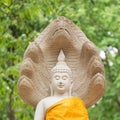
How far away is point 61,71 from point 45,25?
16.4 ft

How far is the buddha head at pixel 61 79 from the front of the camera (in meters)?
5.21

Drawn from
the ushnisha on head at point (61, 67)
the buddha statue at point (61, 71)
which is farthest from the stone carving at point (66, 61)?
the ushnisha on head at point (61, 67)

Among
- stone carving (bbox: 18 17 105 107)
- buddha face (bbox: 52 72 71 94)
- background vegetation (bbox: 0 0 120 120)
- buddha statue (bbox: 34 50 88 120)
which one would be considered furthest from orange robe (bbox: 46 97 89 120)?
background vegetation (bbox: 0 0 120 120)

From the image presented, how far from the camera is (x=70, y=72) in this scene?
211 inches

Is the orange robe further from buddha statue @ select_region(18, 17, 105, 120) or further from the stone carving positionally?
the stone carving

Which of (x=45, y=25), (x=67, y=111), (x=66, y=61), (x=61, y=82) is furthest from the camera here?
(x=45, y=25)

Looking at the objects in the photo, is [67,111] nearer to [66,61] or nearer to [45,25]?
[66,61]

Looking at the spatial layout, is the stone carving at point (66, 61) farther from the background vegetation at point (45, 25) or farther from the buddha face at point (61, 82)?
the background vegetation at point (45, 25)

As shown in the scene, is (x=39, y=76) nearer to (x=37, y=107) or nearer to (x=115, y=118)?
(x=37, y=107)

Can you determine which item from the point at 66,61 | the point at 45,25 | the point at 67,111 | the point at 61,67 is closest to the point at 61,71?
the point at 61,67

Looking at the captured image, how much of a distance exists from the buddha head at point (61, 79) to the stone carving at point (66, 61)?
17 centimetres

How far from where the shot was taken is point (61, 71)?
527 cm

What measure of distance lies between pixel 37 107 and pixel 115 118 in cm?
483

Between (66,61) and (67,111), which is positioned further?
(66,61)
